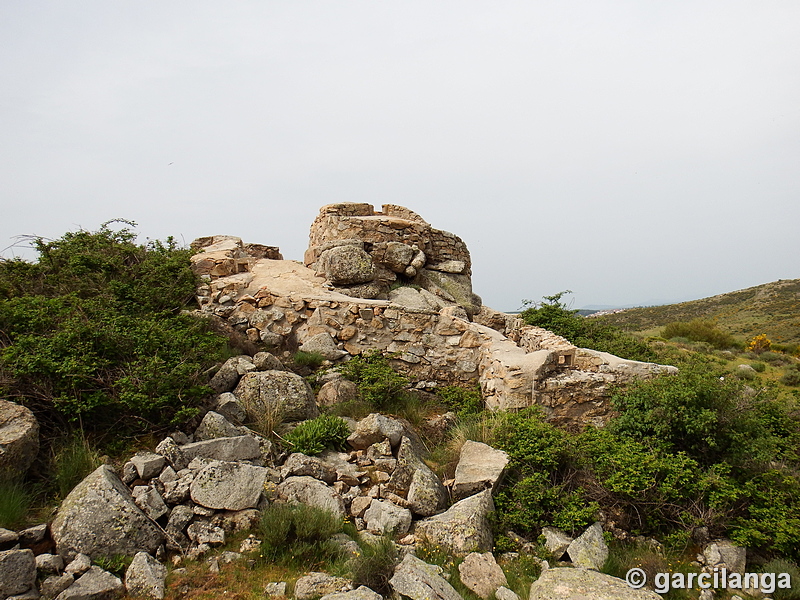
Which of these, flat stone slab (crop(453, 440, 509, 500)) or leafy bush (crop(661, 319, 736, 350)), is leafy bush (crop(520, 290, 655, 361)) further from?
leafy bush (crop(661, 319, 736, 350))

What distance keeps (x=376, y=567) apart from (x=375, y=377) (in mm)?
3710

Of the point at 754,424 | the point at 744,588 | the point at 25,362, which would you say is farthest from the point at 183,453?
the point at 754,424

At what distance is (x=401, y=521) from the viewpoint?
4.80m

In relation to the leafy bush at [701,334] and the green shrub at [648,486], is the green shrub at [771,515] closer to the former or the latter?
the green shrub at [648,486]

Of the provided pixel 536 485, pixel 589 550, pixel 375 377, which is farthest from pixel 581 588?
pixel 375 377

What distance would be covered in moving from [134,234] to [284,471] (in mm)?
7607

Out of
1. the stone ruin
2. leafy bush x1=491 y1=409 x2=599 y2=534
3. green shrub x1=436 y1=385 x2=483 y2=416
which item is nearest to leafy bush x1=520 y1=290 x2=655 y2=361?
the stone ruin

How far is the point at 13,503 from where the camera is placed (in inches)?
159

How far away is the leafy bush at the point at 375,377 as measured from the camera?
729 centimetres

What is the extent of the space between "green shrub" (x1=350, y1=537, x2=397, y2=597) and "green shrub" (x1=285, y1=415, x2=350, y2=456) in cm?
166

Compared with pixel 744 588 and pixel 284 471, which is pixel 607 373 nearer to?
pixel 744 588

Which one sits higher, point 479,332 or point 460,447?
point 479,332

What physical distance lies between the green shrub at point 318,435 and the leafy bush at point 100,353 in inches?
49.2

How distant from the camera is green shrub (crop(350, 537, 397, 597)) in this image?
3918 mm
